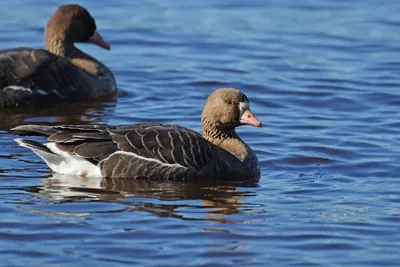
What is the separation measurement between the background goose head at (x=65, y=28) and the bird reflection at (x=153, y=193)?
5.30 m

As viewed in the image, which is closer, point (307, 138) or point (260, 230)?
point (260, 230)

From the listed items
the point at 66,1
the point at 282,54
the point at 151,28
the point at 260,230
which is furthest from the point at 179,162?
the point at 66,1

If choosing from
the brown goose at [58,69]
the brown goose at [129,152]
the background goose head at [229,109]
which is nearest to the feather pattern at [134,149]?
the brown goose at [129,152]

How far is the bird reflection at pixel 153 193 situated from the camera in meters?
11.0

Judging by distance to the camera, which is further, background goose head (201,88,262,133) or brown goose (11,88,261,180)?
background goose head (201,88,262,133)

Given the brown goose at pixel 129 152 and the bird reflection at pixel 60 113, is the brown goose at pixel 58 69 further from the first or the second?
the brown goose at pixel 129 152

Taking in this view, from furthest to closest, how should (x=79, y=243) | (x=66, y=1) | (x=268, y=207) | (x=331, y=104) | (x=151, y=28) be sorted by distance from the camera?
(x=66, y=1) → (x=151, y=28) → (x=331, y=104) → (x=268, y=207) → (x=79, y=243)

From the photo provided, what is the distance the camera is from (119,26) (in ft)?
68.4

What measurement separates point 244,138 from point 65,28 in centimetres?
411

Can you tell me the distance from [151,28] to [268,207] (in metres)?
9.99

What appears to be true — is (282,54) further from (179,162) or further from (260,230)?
(260,230)

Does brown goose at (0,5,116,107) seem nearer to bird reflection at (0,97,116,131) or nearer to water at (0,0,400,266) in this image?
bird reflection at (0,97,116,131)

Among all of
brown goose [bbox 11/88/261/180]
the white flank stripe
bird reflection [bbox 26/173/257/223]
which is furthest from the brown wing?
the white flank stripe

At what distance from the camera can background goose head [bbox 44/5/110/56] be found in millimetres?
17141
